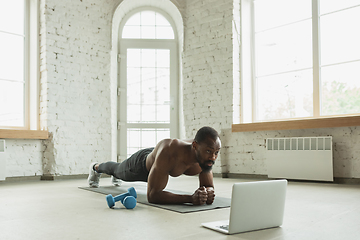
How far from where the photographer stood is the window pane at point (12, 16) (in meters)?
5.36

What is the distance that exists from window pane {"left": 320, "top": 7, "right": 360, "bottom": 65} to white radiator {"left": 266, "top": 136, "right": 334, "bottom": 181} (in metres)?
1.22

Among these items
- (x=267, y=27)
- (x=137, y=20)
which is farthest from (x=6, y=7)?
(x=267, y=27)

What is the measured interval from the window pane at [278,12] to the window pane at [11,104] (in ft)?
13.5

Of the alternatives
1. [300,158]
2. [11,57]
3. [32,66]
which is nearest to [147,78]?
[32,66]

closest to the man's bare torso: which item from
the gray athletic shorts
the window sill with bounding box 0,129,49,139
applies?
the gray athletic shorts

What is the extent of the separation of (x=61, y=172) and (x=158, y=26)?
3.22m

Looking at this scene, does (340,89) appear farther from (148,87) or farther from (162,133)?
(148,87)

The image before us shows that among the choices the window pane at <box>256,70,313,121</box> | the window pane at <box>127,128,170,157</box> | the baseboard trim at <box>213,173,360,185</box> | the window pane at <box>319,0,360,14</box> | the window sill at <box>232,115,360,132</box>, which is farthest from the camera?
the window pane at <box>127,128,170,157</box>

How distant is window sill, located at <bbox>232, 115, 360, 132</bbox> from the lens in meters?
4.23

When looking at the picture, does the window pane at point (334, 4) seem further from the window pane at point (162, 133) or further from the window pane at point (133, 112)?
the window pane at point (133, 112)

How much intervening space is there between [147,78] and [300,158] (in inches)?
125

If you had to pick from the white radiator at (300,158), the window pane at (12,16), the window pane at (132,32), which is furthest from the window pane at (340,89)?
the window pane at (12,16)

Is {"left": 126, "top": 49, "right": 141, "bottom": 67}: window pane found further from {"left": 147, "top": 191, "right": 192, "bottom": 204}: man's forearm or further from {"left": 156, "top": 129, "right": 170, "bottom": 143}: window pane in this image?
{"left": 147, "top": 191, "right": 192, "bottom": 204}: man's forearm

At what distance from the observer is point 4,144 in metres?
4.82
